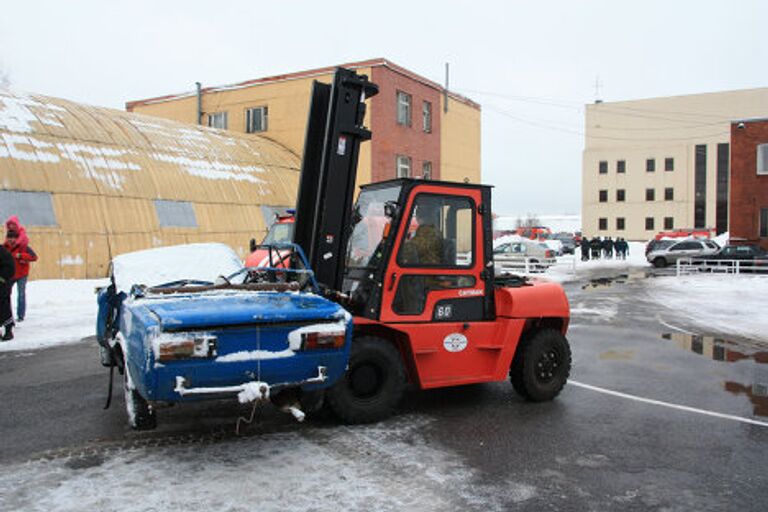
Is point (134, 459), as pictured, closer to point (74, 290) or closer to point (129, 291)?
point (129, 291)

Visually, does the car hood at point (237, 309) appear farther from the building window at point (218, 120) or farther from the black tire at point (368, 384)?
the building window at point (218, 120)

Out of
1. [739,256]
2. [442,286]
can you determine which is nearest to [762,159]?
[739,256]

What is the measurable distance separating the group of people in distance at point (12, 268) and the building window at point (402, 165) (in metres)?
20.3

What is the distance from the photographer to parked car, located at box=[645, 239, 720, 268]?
33947 millimetres

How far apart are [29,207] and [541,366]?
16.2 meters

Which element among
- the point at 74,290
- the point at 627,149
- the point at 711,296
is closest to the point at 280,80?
the point at 74,290

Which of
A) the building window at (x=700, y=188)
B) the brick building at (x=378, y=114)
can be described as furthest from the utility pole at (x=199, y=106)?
the building window at (x=700, y=188)

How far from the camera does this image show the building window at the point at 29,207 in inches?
682

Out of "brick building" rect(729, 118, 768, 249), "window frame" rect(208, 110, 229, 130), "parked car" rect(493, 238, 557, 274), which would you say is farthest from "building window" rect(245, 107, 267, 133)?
"brick building" rect(729, 118, 768, 249)

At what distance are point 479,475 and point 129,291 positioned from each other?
350 cm

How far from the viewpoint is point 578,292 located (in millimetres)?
20375

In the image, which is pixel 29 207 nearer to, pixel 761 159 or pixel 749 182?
pixel 749 182

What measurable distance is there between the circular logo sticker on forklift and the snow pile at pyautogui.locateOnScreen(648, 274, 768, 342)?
322 inches

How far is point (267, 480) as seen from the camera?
4.54m
